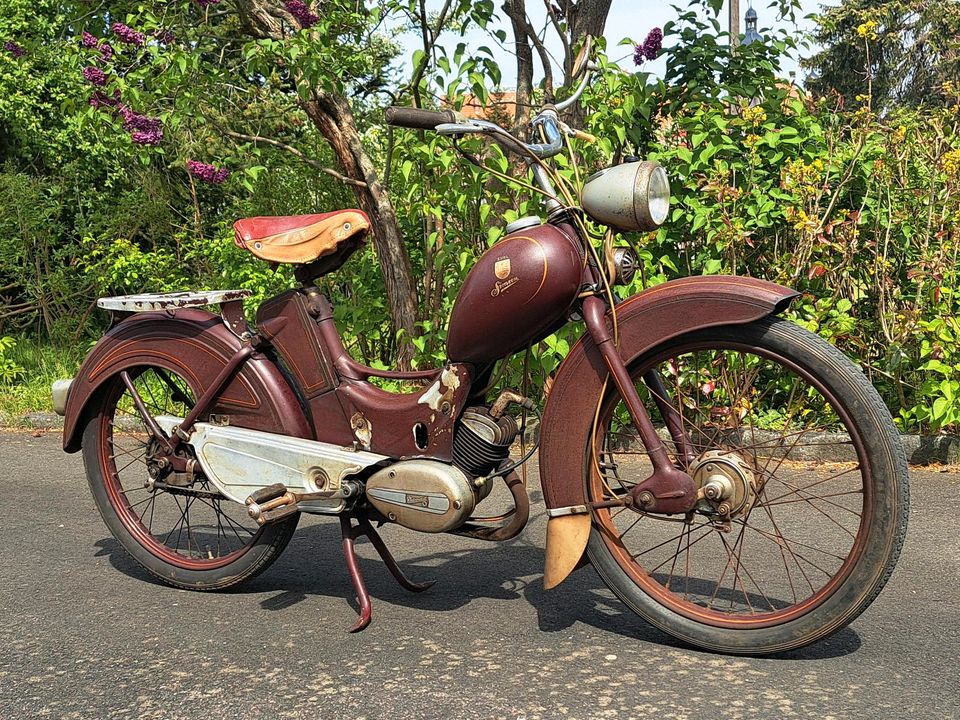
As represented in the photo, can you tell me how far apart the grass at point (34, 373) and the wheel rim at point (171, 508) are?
2.28m

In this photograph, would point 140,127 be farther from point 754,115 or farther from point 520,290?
point 520,290

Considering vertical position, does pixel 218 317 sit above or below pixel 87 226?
below

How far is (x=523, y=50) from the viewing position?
6.91 m

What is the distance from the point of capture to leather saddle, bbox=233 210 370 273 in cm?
374

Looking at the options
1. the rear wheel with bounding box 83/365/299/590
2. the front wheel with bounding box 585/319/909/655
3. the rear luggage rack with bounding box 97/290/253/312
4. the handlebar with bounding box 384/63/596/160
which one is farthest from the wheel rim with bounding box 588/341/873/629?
the rear luggage rack with bounding box 97/290/253/312

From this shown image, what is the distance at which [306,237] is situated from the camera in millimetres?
3764

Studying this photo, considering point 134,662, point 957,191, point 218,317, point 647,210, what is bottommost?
point 134,662

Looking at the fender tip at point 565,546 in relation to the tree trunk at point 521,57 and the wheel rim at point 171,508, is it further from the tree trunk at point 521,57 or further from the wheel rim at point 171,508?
the tree trunk at point 521,57

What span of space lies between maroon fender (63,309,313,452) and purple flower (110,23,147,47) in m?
3.30

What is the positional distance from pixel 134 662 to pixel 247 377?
40.1 inches

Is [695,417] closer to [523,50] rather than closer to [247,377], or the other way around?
[523,50]

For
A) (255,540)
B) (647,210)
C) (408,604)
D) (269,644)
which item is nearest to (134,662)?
(269,644)

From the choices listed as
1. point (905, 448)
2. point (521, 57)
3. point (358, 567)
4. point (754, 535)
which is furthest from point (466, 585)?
point (521, 57)

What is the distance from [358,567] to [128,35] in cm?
440
